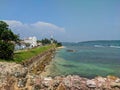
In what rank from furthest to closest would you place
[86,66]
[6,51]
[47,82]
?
[86,66] < [6,51] < [47,82]

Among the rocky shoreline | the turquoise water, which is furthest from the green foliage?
the rocky shoreline

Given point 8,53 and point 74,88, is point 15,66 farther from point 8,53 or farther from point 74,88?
point 8,53

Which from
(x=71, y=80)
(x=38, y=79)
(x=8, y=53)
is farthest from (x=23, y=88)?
(x=8, y=53)

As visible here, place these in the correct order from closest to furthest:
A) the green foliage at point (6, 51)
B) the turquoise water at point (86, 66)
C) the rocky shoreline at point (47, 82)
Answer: the rocky shoreline at point (47, 82) < the green foliage at point (6, 51) < the turquoise water at point (86, 66)

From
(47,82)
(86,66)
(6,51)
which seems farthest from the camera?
(86,66)

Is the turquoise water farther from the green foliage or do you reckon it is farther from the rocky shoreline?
the rocky shoreline

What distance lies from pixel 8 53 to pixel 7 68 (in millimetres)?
29311

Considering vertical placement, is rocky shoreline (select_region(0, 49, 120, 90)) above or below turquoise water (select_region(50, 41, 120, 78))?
above

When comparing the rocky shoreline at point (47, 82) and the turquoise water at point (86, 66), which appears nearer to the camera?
the rocky shoreline at point (47, 82)

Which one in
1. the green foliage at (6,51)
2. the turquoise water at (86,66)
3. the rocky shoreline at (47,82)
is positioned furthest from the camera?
the turquoise water at (86,66)

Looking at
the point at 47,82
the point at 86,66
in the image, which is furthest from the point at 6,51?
the point at 47,82

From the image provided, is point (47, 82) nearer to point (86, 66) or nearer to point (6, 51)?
point (6, 51)

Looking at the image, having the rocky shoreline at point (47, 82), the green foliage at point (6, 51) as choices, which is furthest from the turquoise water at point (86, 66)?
the rocky shoreline at point (47, 82)

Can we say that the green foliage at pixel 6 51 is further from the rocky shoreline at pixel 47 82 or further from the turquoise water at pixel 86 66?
the rocky shoreline at pixel 47 82
